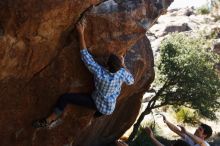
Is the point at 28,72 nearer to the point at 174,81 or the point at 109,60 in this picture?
the point at 109,60

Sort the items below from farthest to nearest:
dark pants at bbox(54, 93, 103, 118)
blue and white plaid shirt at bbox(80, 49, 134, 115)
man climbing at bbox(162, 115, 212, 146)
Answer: dark pants at bbox(54, 93, 103, 118), blue and white plaid shirt at bbox(80, 49, 134, 115), man climbing at bbox(162, 115, 212, 146)

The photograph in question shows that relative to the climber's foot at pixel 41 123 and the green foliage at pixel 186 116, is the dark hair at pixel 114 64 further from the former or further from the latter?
the green foliage at pixel 186 116

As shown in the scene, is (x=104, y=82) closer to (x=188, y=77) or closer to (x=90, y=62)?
(x=90, y=62)

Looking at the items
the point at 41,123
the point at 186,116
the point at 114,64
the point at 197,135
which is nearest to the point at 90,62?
the point at 114,64

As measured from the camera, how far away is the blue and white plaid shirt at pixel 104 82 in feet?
32.4

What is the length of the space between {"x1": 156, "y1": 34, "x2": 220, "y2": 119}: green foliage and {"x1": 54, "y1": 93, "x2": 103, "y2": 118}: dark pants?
13749mm

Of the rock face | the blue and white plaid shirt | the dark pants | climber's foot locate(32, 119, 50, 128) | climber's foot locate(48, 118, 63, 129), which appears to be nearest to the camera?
the rock face

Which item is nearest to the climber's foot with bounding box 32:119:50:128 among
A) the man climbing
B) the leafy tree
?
the man climbing

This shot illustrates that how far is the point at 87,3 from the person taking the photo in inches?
389

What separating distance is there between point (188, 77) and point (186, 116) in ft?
16.7

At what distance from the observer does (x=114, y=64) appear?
33.2 ft

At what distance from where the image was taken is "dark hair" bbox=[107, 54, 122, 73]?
1006cm

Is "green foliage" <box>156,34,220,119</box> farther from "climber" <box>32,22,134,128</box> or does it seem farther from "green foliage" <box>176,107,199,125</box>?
"climber" <box>32,22,134,128</box>

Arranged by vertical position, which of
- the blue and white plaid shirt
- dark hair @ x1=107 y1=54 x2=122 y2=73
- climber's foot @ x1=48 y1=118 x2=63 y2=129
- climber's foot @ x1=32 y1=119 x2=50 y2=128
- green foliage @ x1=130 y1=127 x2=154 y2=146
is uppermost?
dark hair @ x1=107 y1=54 x2=122 y2=73
